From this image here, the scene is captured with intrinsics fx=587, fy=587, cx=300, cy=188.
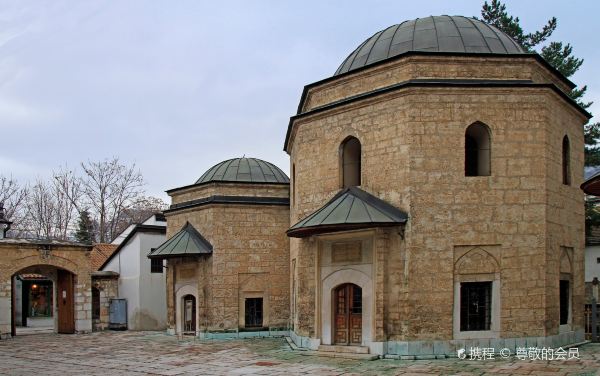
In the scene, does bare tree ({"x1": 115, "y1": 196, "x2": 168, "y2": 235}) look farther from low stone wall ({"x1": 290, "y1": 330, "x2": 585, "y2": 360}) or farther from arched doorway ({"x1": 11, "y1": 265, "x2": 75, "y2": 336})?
low stone wall ({"x1": 290, "y1": 330, "x2": 585, "y2": 360})

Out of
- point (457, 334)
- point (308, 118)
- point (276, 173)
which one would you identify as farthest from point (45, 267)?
point (457, 334)

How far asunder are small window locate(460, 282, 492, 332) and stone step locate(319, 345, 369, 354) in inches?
77.1

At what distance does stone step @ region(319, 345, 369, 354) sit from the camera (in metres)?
11.7

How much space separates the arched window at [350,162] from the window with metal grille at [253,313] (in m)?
5.66

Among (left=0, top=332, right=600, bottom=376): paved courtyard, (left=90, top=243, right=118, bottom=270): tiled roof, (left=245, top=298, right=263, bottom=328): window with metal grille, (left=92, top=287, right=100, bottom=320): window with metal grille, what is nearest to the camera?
(left=0, top=332, right=600, bottom=376): paved courtyard

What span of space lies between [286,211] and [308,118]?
184 inches

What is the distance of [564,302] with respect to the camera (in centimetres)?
1270

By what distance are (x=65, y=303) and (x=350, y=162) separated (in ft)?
39.8

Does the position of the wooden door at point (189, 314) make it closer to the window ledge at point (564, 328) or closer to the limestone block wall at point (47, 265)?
the limestone block wall at point (47, 265)

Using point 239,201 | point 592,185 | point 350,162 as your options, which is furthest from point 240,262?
point 592,185

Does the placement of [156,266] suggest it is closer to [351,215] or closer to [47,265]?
[47,265]

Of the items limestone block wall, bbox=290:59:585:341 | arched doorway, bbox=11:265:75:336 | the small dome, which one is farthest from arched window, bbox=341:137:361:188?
arched doorway, bbox=11:265:75:336

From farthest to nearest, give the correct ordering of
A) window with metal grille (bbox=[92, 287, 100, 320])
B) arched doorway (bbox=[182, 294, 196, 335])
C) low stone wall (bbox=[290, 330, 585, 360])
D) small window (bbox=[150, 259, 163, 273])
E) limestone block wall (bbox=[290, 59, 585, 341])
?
window with metal grille (bbox=[92, 287, 100, 320]), small window (bbox=[150, 259, 163, 273]), arched doorway (bbox=[182, 294, 196, 335]), limestone block wall (bbox=[290, 59, 585, 341]), low stone wall (bbox=[290, 330, 585, 360])

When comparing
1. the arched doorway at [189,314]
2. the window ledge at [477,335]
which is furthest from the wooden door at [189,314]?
the window ledge at [477,335]
